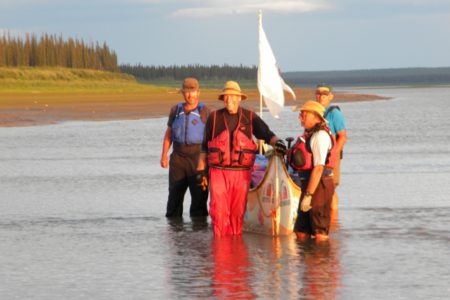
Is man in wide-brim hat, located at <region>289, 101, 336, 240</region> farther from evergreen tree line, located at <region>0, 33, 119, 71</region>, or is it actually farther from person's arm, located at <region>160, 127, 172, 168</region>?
evergreen tree line, located at <region>0, 33, 119, 71</region>

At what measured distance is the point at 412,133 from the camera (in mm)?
32531

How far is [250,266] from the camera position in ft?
34.9

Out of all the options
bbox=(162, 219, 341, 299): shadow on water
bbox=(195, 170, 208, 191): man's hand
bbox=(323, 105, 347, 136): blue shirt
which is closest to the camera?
bbox=(162, 219, 341, 299): shadow on water

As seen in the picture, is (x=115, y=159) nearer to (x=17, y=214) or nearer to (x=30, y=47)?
(x=17, y=214)

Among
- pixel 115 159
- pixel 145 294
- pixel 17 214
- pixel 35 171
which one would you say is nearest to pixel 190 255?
pixel 145 294

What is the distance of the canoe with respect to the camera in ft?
40.1

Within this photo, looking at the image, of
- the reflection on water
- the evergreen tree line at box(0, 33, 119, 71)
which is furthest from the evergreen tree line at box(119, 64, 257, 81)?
the reflection on water

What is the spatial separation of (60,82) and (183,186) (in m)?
75.3

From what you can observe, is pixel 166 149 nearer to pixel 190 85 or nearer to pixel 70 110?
pixel 190 85

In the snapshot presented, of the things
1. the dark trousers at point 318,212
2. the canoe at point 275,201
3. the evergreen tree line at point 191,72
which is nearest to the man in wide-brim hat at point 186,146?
the canoe at point 275,201

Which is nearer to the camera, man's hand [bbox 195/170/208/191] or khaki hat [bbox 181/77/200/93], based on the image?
man's hand [bbox 195/170/208/191]

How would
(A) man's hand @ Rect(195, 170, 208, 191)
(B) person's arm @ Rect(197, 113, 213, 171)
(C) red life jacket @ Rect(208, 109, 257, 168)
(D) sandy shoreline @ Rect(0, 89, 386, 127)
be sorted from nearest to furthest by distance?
(C) red life jacket @ Rect(208, 109, 257, 168) < (B) person's arm @ Rect(197, 113, 213, 171) < (A) man's hand @ Rect(195, 170, 208, 191) < (D) sandy shoreline @ Rect(0, 89, 386, 127)

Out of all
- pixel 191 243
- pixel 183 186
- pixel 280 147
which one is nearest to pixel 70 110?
pixel 183 186

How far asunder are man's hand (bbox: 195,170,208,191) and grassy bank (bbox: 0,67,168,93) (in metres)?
62.7
